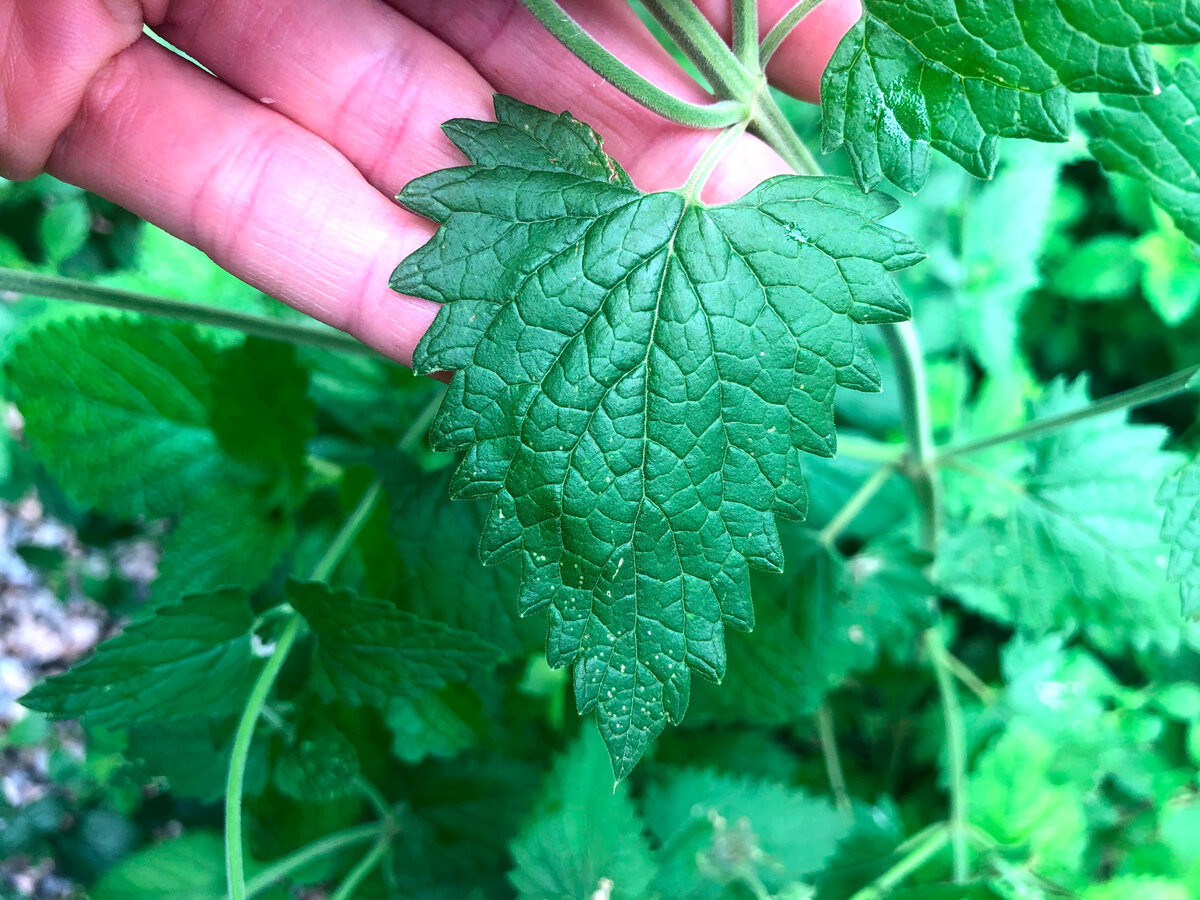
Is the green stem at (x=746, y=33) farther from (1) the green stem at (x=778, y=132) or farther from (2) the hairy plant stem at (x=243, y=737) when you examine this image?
(2) the hairy plant stem at (x=243, y=737)

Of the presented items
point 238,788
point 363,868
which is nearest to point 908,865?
point 363,868

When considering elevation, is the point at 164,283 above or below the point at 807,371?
below

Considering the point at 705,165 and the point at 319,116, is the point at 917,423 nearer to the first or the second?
the point at 705,165

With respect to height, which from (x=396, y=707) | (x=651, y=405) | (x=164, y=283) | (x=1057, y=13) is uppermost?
(x=1057, y=13)

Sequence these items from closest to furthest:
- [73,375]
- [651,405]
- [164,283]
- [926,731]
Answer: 1. [651,405]
2. [73,375]
3. [164,283]
4. [926,731]

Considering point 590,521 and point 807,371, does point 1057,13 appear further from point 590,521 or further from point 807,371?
point 590,521

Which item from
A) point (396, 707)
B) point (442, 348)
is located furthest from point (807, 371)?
point (396, 707)

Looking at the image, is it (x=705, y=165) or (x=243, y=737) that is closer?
(x=705, y=165)
